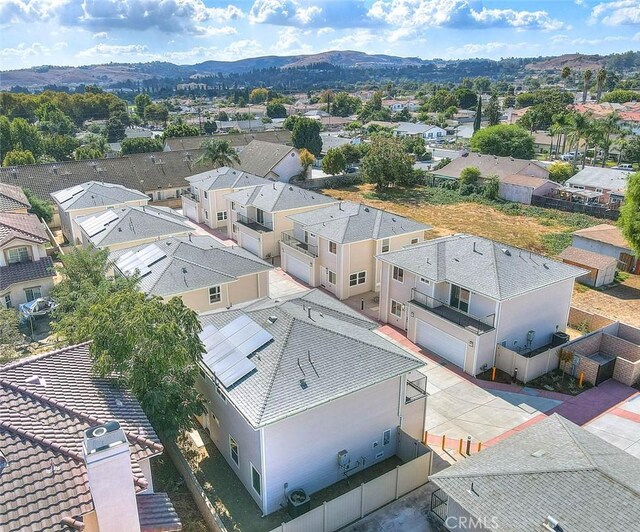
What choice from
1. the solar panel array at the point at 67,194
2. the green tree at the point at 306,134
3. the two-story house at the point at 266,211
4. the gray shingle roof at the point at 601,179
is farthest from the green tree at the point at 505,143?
the solar panel array at the point at 67,194

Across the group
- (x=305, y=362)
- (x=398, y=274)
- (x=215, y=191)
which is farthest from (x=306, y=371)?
(x=215, y=191)

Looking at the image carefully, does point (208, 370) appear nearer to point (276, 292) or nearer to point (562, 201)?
point (276, 292)

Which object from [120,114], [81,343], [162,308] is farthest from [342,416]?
[120,114]

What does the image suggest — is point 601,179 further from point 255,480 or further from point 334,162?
point 255,480

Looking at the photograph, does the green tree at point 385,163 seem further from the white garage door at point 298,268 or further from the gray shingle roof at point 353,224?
the white garage door at point 298,268

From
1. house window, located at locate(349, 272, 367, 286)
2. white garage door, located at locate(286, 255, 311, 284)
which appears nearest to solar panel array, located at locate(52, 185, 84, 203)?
white garage door, located at locate(286, 255, 311, 284)
